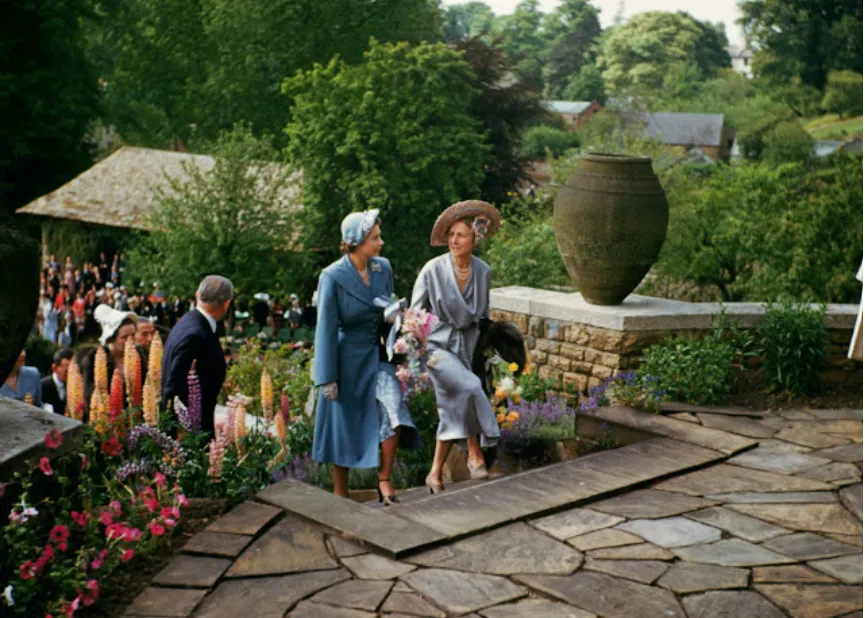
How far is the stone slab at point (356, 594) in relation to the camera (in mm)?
4656

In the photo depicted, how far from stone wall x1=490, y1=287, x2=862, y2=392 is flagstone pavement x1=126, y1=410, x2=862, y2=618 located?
2.50 metres

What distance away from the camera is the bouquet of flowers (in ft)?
21.9

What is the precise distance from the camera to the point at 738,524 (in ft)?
19.1

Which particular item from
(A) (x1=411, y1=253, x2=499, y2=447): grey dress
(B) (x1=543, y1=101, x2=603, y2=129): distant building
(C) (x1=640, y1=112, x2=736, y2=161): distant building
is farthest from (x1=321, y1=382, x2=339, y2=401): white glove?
(B) (x1=543, y1=101, x2=603, y2=129): distant building

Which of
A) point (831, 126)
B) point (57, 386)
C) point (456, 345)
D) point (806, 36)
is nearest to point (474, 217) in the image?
point (456, 345)

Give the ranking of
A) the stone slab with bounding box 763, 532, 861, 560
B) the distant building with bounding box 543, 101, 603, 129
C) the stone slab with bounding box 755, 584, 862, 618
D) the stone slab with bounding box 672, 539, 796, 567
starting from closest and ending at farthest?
the stone slab with bounding box 755, 584, 862, 618
the stone slab with bounding box 672, 539, 796, 567
the stone slab with bounding box 763, 532, 861, 560
the distant building with bounding box 543, 101, 603, 129

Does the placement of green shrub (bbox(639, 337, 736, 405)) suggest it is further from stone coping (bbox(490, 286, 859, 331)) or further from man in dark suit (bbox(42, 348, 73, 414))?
man in dark suit (bbox(42, 348, 73, 414))

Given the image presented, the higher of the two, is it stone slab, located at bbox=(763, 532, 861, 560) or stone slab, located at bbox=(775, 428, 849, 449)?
stone slab, located at bbox=(775, 428, 849, 449)

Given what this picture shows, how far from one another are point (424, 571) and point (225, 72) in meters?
36.6

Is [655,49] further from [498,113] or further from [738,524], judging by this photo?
[738,524]

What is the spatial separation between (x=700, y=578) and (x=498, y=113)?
101 feet

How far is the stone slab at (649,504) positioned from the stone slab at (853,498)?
757 millimetres

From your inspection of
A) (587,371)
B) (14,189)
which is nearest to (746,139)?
(14,189)

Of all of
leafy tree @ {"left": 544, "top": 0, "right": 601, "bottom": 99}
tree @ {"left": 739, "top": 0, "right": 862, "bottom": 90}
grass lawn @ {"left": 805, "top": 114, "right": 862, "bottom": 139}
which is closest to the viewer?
tree @ {"left": 739, "top": 0, "right": 862, "bottom": 90}
